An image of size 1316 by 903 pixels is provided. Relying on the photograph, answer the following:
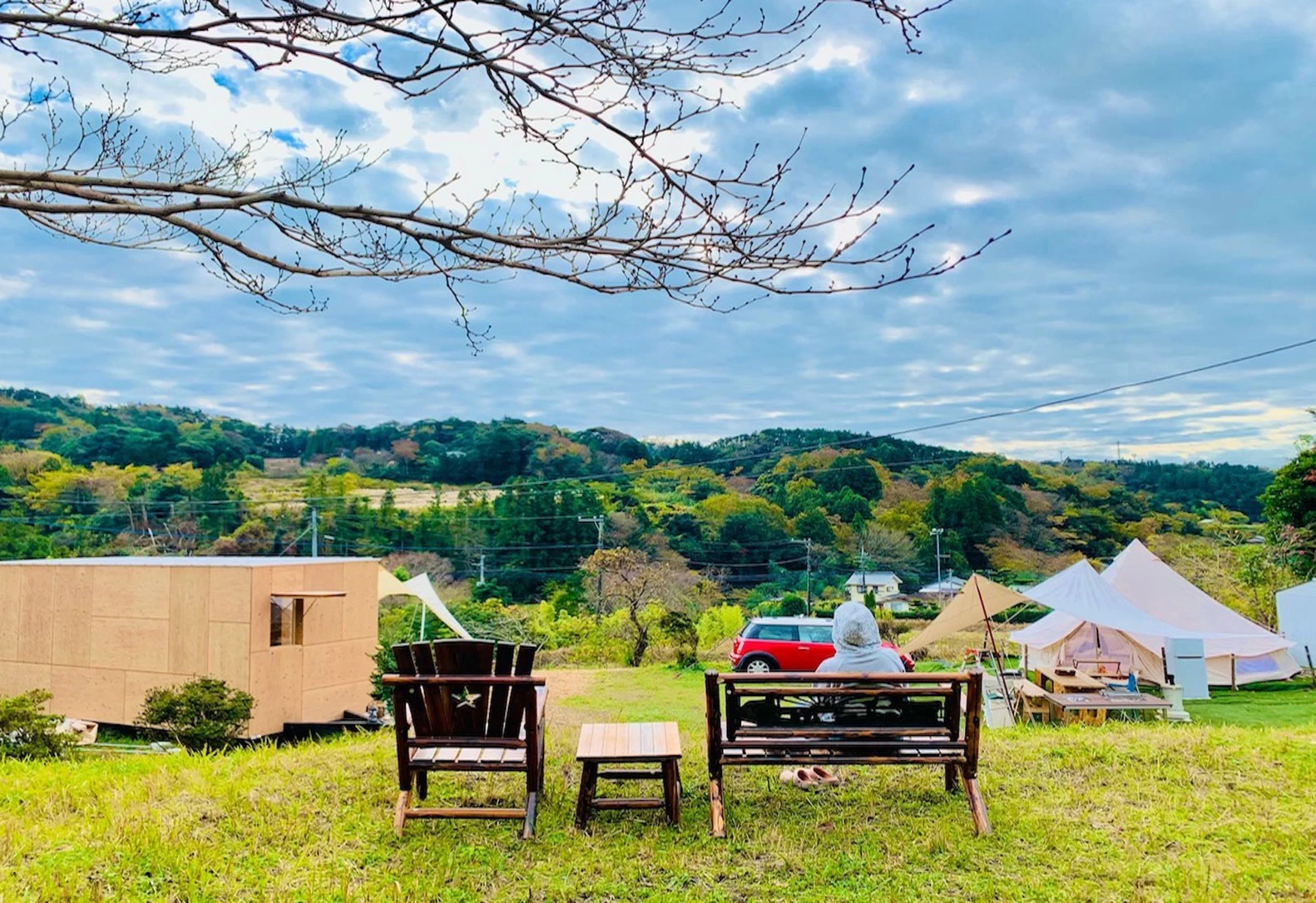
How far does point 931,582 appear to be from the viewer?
36.4 metres

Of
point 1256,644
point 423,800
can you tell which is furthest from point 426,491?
point 423,800

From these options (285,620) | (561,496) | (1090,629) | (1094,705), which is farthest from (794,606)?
(1094,705)

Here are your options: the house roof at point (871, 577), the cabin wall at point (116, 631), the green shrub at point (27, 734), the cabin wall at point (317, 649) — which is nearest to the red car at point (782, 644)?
the cabin wall at point (317, 649)

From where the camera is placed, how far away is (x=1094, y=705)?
27.2 feet

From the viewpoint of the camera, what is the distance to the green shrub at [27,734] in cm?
702

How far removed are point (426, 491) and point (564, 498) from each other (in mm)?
8106

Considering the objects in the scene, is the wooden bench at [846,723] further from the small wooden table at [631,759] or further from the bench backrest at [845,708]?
the small wooden table at [631,759]

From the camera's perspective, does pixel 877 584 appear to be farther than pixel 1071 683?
Yes

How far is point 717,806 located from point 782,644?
11548mm

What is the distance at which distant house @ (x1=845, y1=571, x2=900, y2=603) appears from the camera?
3300cm

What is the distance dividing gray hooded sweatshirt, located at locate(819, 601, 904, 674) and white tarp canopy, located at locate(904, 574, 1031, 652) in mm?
7359

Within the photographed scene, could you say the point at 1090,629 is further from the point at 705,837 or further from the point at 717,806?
the point at 705,837

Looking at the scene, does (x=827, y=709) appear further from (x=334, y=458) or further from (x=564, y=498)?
(x=334, y=458)

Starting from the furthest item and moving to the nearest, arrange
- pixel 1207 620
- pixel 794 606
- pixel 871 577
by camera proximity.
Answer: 1. pixel 871 577
2. pixel 794 606
3. pixel 1207 620
